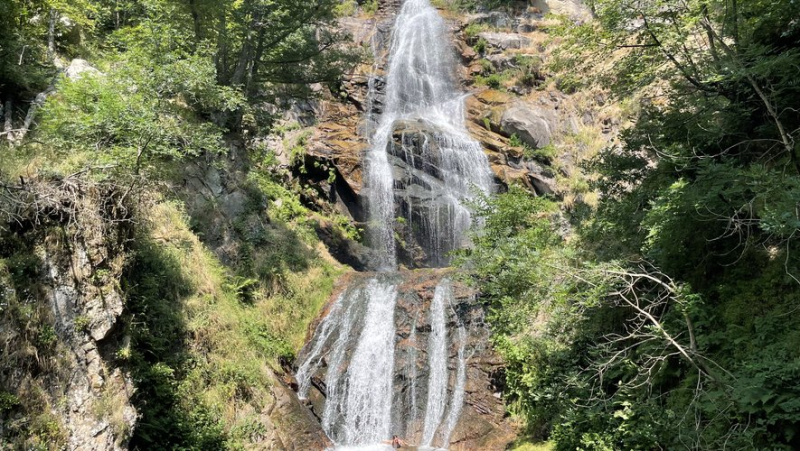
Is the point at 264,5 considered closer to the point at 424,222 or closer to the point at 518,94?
the point at 424,222

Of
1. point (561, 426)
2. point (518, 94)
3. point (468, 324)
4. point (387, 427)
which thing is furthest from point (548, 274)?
point (518, 94)

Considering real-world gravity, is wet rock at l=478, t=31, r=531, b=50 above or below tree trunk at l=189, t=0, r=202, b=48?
above

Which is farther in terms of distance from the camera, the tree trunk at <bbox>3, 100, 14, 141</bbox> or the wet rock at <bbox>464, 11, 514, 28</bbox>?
the wet rock at <bbox>464, 11, 514, 28</bbox>

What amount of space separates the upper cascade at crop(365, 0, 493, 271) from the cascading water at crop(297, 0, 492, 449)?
49 millimetres

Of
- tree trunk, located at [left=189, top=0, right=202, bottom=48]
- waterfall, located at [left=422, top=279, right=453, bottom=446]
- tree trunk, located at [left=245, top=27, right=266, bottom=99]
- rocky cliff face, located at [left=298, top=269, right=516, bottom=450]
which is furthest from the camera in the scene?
tree trunk, located at [left=245, top=27, right=266, bottom=99]

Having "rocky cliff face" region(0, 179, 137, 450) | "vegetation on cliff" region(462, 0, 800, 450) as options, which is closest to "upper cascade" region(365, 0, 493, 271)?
"vegetation on cliff" region(462, 0, 800, 450)

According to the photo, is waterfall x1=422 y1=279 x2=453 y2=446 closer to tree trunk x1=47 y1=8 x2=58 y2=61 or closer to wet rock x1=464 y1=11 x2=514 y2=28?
tree trunk x1=47 y1=8 x2=58 y2=61

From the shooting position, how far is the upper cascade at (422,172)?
66.4 ft

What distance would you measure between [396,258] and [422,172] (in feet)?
14.1

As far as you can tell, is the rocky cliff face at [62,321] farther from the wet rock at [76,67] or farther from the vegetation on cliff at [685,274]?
the wet rock at [76,67]

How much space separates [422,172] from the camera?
21.7 m

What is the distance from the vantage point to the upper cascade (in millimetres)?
20250

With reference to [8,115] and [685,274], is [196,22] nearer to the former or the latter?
[8,115]

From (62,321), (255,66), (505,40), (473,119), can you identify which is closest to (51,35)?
(255,66)
